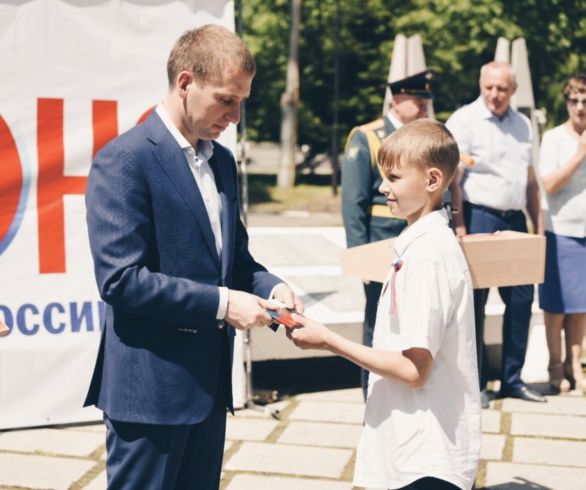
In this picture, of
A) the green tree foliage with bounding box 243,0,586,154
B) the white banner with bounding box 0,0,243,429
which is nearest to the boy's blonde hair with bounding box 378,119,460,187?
the white banner with bounding box 0,0,243,429

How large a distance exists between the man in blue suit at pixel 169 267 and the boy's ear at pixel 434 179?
54cm

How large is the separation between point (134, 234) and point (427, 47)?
101ft

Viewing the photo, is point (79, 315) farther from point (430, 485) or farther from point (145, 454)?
point (430, 485)

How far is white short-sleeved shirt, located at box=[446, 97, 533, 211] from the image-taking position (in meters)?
5.91

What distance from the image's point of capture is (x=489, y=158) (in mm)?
5914

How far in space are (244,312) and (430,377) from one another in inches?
22.3

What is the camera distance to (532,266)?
4.53 metres

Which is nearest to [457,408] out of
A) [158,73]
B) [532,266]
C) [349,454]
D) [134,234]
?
[134,234]

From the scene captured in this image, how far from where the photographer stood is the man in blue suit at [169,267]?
256cm

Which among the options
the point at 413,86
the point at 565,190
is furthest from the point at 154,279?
the point at 565,190

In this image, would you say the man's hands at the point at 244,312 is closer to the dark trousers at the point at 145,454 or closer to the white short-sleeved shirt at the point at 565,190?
the dark trousers at the point at 145,454

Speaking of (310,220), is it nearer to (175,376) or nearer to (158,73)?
(158,73)

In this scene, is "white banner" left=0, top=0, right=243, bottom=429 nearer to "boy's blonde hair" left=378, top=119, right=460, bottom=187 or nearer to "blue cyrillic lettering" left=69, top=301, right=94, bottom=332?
"blue cyrillic lettering" left=69, top=301, right=94, bottom=332

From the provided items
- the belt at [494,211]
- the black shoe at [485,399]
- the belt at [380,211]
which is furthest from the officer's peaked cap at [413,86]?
the black shoe at [485,399]
